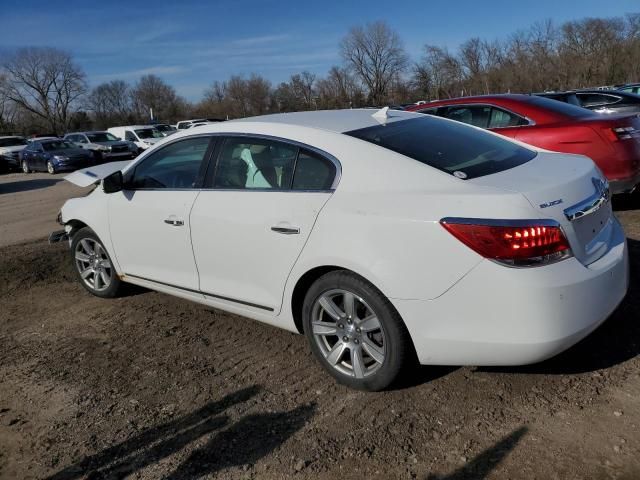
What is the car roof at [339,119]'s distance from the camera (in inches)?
139

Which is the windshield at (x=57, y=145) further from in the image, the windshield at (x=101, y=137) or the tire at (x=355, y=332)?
the tire at (x=355, y=332)

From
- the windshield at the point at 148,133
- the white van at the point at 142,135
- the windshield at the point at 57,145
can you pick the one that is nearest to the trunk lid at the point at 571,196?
the windshield at the point at 57,145

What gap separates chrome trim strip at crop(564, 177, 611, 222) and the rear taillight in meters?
0.19

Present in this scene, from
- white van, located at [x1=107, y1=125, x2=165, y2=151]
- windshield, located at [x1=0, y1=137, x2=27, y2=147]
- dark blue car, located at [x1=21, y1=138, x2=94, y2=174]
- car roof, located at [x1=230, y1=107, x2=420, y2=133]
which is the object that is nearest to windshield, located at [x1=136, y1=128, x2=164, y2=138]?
white van, located at [x1=107, y1=125, x2=165, y2=151]

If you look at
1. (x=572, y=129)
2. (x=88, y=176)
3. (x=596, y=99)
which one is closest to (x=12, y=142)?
(x=596, y=99)

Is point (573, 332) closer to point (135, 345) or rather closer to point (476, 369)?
point (476, 369)

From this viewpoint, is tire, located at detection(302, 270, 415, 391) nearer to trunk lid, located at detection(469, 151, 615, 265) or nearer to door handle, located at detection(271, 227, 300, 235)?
door handle, located at detection(271, 227, 300, 235)

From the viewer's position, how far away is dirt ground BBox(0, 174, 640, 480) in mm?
2605

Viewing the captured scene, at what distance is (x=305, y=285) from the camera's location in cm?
334

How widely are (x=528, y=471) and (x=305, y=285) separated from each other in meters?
1.52

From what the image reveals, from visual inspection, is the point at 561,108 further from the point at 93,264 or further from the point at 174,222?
the point at 93,264

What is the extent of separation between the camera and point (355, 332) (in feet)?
10.4

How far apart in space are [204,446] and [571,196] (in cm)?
223

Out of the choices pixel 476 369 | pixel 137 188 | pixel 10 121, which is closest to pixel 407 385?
pixel 476 369
